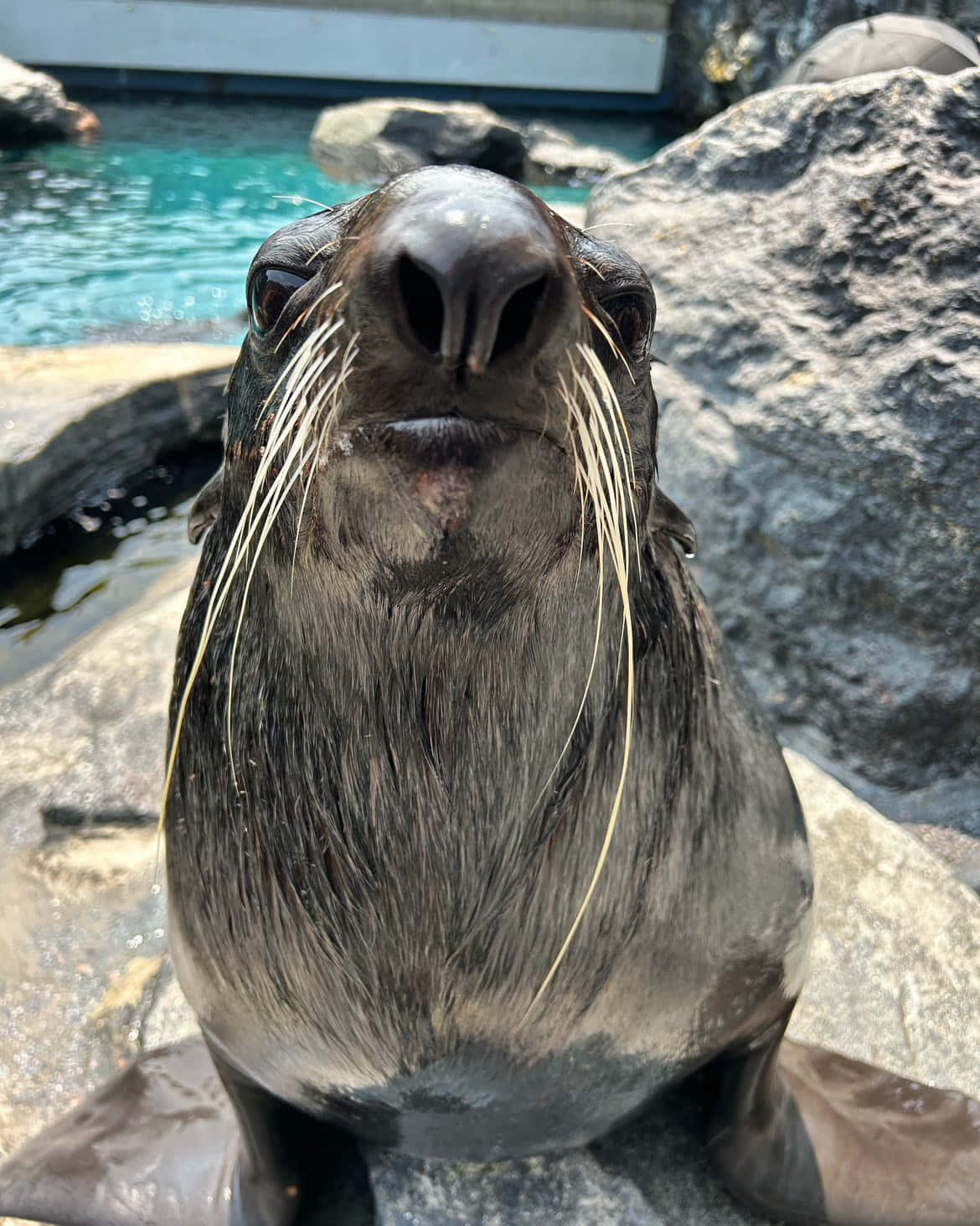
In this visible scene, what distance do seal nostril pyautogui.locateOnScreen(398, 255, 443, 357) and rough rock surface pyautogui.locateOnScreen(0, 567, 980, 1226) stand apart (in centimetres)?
163

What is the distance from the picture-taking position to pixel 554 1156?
6.53ft

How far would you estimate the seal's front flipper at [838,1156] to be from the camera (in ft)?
6.35

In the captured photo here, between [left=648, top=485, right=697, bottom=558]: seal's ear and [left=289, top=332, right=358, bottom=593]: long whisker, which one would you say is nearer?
[left=289, top=332, right=358, bottom=593]: long whisker

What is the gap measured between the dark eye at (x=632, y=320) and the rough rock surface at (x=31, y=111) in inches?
594

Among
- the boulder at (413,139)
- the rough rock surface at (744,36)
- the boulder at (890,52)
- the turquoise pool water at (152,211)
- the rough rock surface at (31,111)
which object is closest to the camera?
the boulder at (890,52)

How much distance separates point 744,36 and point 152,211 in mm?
10224

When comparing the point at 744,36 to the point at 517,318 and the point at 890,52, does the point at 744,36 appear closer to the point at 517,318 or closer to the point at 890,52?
the point at 890,52

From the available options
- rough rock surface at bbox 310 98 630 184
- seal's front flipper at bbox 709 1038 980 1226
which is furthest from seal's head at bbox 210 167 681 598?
rough rock surface at bbox 310 98 630 184

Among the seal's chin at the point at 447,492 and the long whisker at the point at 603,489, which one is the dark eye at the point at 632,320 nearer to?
the long whisker at the point at 603,489

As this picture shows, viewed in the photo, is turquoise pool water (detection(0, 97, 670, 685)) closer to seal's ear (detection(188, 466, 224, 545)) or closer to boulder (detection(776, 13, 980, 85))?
seal's ear (detection(188, 466, 224, 545))

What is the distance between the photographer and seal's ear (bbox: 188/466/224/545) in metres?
1.62


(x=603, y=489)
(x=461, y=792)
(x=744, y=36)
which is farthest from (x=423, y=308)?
(x=744, y=36)

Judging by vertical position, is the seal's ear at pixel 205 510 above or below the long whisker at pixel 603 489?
below

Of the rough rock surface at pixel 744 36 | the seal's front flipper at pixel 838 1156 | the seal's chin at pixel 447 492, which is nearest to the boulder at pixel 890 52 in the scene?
the seal's front flipper at pixel 838 1156
